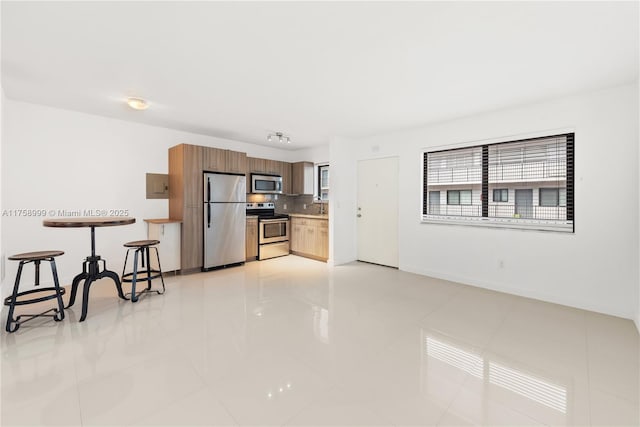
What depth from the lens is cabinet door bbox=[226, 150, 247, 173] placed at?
504 cm

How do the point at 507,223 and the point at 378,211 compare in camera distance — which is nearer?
the point at 507,223

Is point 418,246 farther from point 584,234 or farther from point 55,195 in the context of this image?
point 55,195

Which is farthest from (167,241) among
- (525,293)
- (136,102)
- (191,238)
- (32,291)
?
(525,293)

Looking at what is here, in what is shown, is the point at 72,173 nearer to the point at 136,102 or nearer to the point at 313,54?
the point at 136,102

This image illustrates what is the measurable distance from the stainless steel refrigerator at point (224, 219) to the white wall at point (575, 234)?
3.12 meters

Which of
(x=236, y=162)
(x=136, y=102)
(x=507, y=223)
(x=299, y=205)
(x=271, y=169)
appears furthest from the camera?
(x=299, y=205)

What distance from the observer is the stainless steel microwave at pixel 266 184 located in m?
5.78

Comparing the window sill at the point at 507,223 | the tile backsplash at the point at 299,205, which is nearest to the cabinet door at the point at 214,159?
the tile backsplash at the point at 299,205

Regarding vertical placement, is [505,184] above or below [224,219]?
above

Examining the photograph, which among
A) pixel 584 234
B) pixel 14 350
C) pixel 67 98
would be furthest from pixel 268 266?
pixel 584 234

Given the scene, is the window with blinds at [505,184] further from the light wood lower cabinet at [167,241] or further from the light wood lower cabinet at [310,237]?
the light wood lower cabinet at [167,241]

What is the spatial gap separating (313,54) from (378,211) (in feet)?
10.9

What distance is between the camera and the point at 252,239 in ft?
18.4

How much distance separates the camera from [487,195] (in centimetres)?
397
